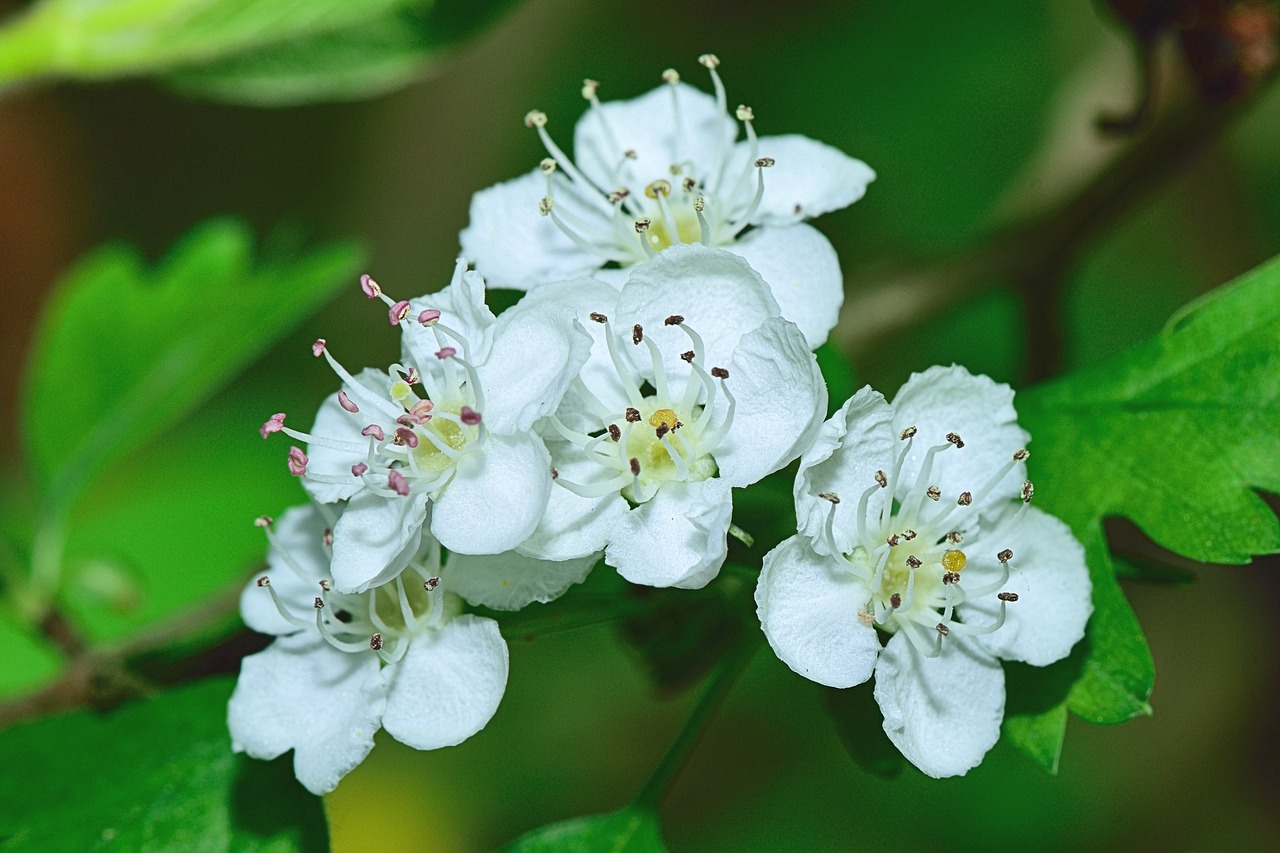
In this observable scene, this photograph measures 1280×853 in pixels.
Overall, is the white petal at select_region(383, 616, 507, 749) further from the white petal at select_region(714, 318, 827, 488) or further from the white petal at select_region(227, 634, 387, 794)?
the white petal at select_region(714, 318, 827, 488)

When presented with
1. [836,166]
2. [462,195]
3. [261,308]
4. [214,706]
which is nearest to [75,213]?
[462,195]

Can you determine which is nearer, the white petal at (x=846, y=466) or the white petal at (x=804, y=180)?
the white petal at (x=846, y=466)

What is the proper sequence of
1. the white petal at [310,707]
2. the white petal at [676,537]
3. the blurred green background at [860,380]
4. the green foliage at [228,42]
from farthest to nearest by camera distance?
the blurred green background at [860,380]
the green foliage at [228,42]
the white petal at [310,707]
the white petal at [676,537]

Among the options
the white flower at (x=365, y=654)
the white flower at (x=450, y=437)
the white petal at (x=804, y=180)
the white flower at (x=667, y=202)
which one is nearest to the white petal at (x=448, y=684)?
the white flower at (x=365, y=654)

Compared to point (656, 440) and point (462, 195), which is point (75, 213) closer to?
point (462, 195)

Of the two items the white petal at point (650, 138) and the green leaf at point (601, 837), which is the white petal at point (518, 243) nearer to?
the white petal at point (650, 138)

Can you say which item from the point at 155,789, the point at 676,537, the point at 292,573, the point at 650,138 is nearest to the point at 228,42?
the point at 650,138

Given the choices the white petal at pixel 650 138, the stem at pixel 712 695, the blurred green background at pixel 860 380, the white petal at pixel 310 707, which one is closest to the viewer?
the white petal at pixel 310 707
